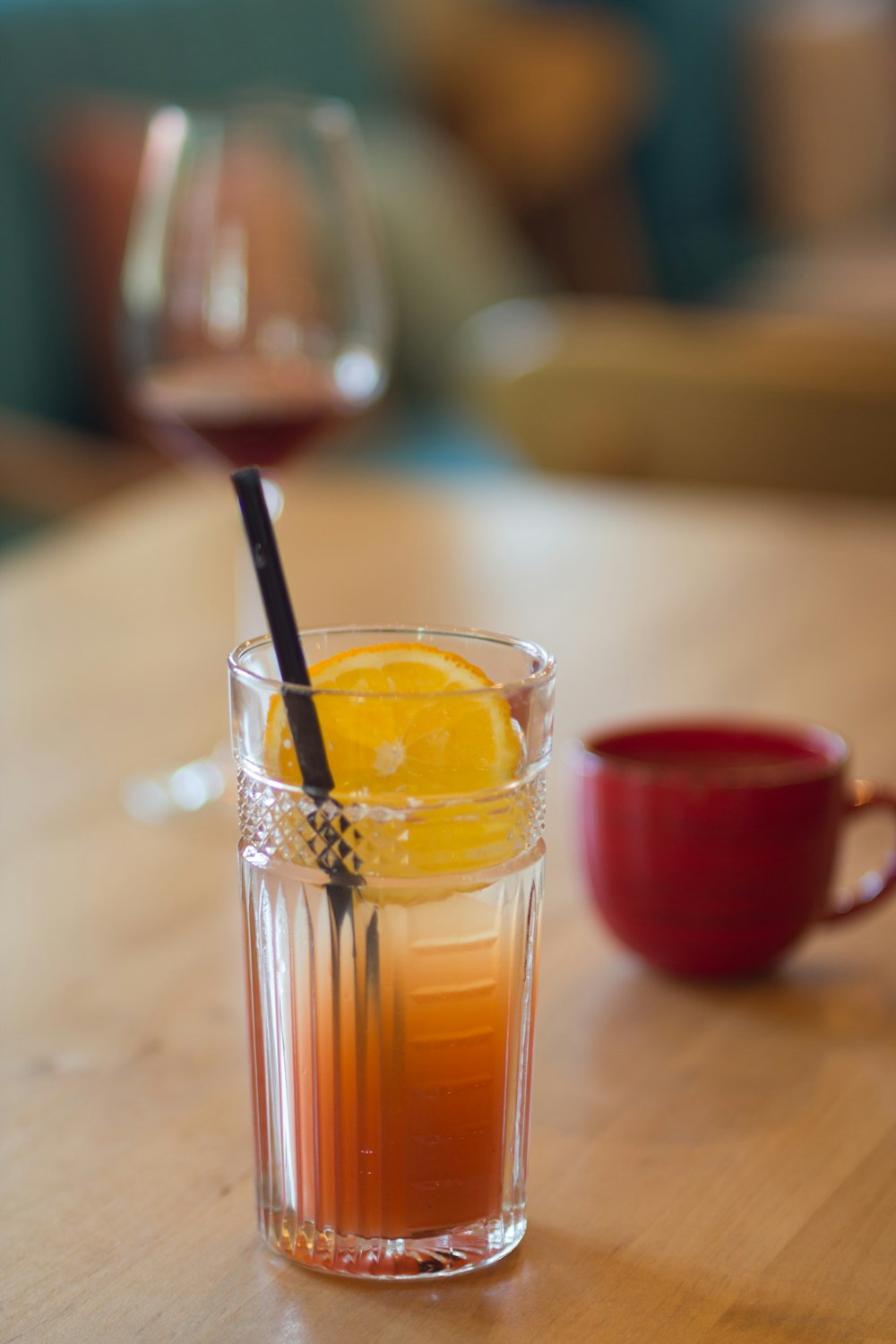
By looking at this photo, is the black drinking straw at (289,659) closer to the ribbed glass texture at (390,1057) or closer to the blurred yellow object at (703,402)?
the ribbed glass texture at (390,1057)

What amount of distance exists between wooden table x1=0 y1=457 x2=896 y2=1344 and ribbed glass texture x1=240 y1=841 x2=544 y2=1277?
2 cm

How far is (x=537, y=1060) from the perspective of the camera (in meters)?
0.59

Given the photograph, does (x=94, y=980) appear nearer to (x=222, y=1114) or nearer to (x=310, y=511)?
(x=222, y=1114)

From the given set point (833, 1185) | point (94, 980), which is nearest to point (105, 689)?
point (94, 980)

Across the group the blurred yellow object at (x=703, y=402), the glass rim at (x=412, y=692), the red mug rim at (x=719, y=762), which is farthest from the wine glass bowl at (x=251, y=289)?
the blurred yellow object at (x=703, y=402)

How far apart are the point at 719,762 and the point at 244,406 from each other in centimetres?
35

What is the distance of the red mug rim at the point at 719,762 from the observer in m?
0.63

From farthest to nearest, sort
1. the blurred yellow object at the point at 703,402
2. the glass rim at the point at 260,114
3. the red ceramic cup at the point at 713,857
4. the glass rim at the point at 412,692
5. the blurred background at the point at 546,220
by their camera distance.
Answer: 1. the blurred background at the point at 546,220
2. the blurred yellow object at the point at 703,402
3. the glass rim at the point at 260,114
4. the red ceramic cup at the point at 713,857
5. the glass rim at the point at 412,692

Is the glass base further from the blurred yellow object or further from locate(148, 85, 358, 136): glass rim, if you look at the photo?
the blurred yellow object

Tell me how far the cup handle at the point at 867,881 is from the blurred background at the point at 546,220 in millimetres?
1221

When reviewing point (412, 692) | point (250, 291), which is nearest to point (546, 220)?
point (250, 291)

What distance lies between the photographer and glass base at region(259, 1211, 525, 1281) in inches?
18.1

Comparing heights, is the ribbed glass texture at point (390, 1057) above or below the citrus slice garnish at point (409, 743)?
below

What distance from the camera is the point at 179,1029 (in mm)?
606
